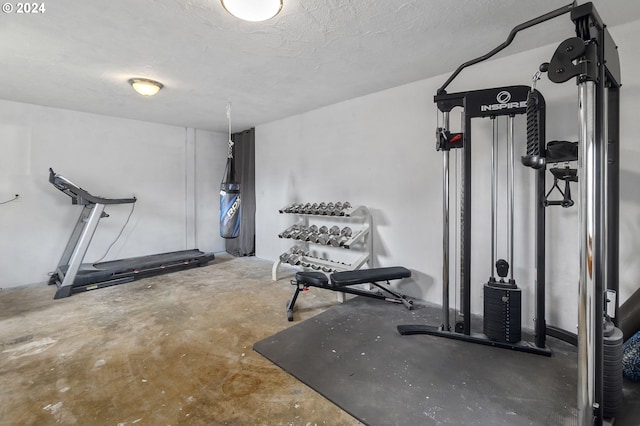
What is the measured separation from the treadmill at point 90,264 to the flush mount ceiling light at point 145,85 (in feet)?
4.92

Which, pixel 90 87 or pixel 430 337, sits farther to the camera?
pixel 90 87

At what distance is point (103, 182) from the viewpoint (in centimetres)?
454

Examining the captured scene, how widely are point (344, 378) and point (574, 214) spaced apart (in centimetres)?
212

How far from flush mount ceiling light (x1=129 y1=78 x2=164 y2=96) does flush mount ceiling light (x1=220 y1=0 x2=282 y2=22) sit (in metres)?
1.74

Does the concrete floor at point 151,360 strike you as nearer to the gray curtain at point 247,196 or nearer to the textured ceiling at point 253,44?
the gray curtain at point 247,196

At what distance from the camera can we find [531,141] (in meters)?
1.88

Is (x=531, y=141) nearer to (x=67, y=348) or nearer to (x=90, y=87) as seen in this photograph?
(x=67, y=348)

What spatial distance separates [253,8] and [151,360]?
2.39 metres

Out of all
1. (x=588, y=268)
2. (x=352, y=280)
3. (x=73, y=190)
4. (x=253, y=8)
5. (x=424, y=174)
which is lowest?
(x=352, y=280)

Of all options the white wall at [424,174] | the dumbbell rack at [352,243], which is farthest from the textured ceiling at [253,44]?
the dumbbell rack at [352,243]

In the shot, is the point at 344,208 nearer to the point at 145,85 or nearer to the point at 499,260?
the point at 499,260

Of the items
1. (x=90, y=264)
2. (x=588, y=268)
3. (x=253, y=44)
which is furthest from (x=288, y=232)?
(x=588, y=268)

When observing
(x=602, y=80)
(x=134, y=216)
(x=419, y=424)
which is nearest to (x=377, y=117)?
(x=602, y=80)

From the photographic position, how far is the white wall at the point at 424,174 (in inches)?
86.1
